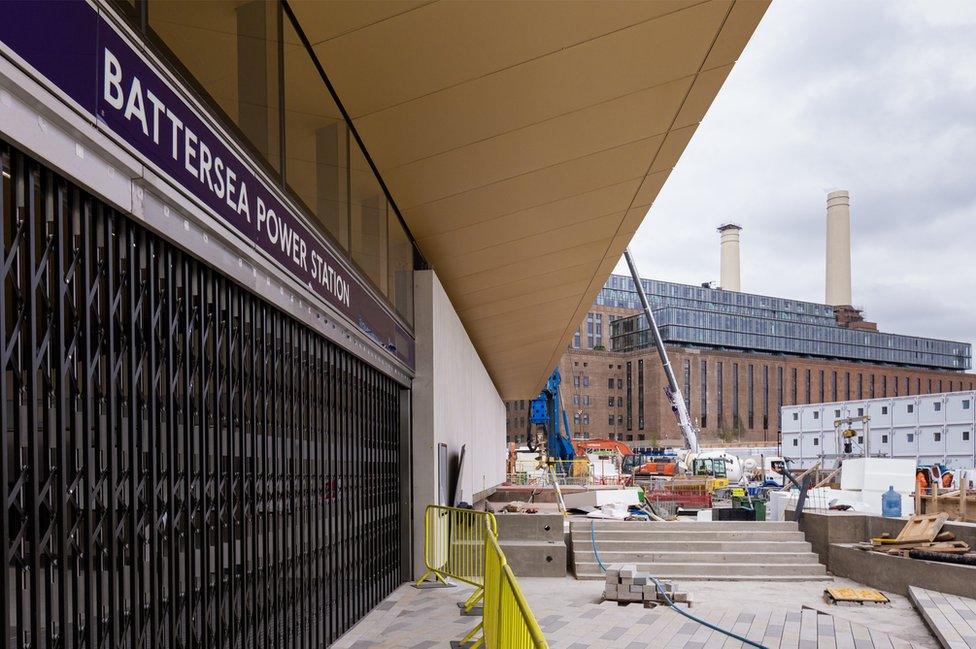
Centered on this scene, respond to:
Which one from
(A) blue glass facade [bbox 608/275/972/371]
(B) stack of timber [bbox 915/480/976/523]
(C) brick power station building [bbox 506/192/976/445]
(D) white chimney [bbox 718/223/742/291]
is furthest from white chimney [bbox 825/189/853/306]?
(B) stack of timber [bbox 915/480/976/523]

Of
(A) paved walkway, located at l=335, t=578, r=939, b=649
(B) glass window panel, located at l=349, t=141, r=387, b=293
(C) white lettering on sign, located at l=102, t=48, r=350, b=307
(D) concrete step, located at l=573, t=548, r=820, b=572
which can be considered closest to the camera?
(C) white lettering on sign, located at l=102, t=48, r=350, b=307

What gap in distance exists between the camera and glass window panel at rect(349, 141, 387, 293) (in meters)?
7.88

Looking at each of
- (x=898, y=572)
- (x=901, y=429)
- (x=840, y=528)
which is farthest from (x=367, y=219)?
(x=901, y=429)

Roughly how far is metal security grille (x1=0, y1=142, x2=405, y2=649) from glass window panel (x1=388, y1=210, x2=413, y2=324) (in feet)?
12.4

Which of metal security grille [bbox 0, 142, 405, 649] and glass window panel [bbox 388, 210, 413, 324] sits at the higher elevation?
glass window panel [bbox 388, 210, 413, 324]

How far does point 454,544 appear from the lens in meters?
11.5

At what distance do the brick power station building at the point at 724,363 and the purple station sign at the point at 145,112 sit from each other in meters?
106

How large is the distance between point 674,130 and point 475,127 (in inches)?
88.4

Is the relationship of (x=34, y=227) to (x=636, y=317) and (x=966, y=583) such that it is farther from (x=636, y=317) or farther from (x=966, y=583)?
(x=636, y=317)

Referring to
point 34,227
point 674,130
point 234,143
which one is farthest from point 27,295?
point 674,130

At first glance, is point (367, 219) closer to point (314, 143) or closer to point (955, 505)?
point (314, 143)

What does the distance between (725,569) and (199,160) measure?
12706 millimetres

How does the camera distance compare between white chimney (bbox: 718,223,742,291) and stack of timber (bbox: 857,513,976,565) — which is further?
white chimney (bbox: 718,223,742,291)

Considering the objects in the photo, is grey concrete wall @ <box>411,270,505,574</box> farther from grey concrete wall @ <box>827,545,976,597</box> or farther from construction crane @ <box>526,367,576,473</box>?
construction crane @ <box>526,367,576,473</box>
